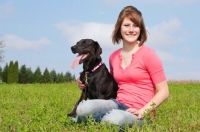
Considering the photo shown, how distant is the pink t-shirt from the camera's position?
17.2 ft

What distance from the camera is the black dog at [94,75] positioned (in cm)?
610

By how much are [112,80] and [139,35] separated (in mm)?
1005

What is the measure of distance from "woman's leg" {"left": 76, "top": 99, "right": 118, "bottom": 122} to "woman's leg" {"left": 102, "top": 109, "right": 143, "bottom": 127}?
0.13 m

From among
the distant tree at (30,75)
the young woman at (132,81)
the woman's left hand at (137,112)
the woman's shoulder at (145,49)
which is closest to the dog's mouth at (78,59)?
the young woman at (132,81)

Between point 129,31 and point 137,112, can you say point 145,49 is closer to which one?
point 129,31

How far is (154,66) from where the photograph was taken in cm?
522

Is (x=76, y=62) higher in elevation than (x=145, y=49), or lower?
lower

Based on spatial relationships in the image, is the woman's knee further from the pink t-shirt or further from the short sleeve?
the short sleeve

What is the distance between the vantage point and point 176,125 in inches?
221

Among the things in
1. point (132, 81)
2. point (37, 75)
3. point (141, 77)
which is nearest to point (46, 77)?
point (37, 75)

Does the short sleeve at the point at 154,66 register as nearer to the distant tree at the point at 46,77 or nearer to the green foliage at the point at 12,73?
the green foliage at the point at 12,73

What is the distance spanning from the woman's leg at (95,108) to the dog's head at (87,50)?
3.99 feet

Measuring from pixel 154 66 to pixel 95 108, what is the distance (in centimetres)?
111

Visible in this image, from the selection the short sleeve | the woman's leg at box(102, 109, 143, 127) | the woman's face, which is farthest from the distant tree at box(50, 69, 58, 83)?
the woman's leg at box(102, 109, 143, 127)
